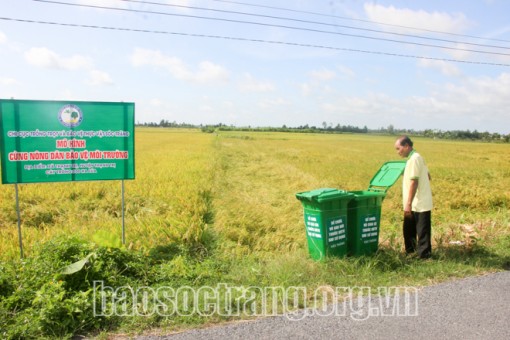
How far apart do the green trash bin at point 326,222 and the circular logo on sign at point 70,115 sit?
3296 millimetres

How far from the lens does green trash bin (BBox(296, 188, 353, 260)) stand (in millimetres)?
5098

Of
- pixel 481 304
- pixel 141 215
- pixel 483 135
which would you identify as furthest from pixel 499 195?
pixel 483 135

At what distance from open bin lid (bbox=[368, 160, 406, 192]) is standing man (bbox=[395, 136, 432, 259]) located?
0.79 ft

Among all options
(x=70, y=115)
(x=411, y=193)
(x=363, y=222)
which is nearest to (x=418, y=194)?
(x=411, y=193)

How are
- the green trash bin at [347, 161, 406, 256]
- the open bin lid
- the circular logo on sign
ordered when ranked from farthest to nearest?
the open bin lid < the green trash bin at [347, 161, 406, 256] < the circular logo on sign

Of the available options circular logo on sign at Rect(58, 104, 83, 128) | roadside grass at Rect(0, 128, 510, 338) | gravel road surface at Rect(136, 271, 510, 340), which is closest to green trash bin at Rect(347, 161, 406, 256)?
roadside grass at Rect(0, 128, 510, 338)

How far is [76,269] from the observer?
4.14 m

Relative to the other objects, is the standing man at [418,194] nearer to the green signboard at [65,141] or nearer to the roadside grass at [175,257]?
the roadside grass at [175,257]

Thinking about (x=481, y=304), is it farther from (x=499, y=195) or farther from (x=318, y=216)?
(x=499, y=195)

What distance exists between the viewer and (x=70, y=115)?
17.3 ft

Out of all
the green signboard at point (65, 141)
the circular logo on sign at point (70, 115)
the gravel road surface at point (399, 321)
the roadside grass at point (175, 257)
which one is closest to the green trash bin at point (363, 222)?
the roadside grass at point (175, 257)

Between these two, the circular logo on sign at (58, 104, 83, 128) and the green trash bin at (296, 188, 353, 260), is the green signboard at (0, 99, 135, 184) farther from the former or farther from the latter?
the green trash bin at (296, 188, 353, 260)

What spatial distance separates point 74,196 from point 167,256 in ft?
18.1

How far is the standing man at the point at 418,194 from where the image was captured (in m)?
5.50
